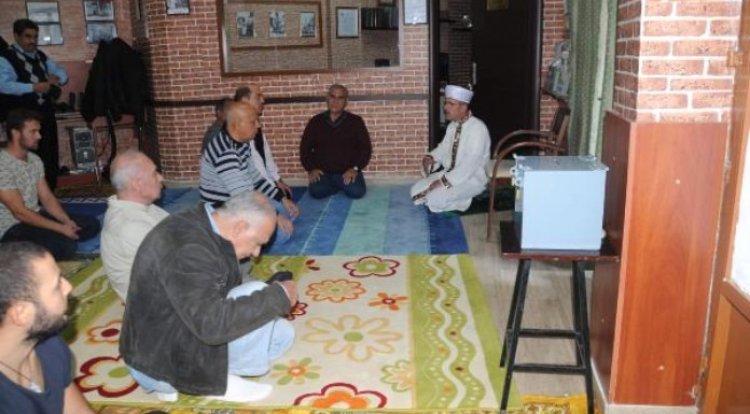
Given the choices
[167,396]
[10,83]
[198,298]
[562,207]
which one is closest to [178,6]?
[10,83]

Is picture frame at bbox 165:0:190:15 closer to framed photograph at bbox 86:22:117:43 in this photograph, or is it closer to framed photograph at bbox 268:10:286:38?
framed photograph at bbox 268:10:286:38

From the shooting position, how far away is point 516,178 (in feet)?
8.52

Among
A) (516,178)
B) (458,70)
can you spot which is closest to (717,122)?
(516,178)

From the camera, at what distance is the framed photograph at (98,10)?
25.1 ft

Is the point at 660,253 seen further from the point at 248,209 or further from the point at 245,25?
the point at 245,25

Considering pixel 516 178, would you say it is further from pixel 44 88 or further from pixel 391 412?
pixel 44 88

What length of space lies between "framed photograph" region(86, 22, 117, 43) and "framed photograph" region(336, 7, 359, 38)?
2.70 meters

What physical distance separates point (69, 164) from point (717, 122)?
7.35 metres

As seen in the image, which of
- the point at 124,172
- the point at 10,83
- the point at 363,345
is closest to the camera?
the point at 124,172

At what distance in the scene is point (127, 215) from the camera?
9.86ft

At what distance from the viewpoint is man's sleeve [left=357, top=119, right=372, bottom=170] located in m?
6.59

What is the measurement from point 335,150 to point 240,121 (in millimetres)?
2438

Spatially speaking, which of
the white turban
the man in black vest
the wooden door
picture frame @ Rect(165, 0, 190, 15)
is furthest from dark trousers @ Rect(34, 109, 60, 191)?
the wooden door

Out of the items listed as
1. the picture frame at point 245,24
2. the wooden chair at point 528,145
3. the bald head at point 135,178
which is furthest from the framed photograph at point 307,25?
the bald head at point 135,178
